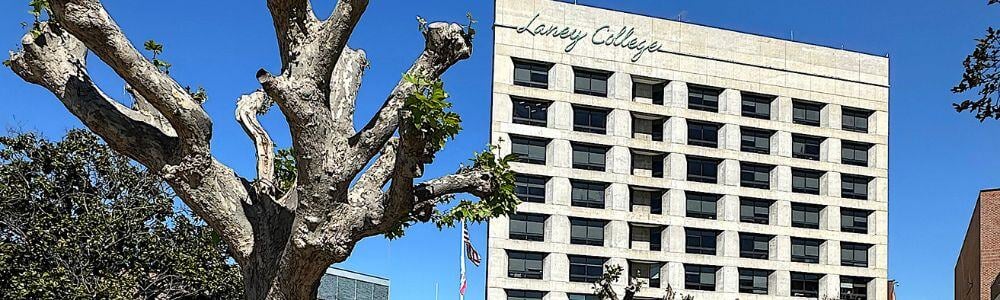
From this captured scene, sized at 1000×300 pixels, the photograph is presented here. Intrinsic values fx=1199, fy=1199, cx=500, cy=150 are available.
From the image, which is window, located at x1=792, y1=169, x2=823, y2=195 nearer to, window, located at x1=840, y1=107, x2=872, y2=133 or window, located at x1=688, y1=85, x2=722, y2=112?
window, located at x1=840, y1=107, x2=872, y2=133

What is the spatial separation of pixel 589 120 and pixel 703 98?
6.61 meters

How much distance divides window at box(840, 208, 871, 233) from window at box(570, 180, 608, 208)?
13999 millimetres

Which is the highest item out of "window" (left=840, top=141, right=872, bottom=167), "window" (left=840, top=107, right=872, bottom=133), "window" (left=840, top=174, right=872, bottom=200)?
"window" (left=840, top=107, right=872, bottom=133)

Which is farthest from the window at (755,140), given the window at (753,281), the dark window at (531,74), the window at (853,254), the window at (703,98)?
the dark window at (531,74)

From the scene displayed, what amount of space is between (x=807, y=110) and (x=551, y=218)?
1625cm

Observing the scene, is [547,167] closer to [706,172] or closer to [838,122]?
[706,172]

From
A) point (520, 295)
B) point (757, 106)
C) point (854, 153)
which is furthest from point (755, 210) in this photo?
point (520, 295)

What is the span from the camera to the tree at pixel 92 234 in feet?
69.7

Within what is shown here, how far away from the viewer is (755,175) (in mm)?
61844

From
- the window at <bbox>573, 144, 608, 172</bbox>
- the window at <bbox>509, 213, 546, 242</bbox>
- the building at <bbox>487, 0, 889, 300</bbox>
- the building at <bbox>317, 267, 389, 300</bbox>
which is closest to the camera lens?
the building at <bbox>317, 267, 389, 300</bbox>

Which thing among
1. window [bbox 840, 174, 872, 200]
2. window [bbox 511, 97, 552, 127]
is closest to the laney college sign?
window [bbox 511, 97, 552, 127]

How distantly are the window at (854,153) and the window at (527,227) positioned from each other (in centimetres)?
1784

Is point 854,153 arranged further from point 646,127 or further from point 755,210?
point 646,127

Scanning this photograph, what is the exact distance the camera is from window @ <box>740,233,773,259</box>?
61188mm
